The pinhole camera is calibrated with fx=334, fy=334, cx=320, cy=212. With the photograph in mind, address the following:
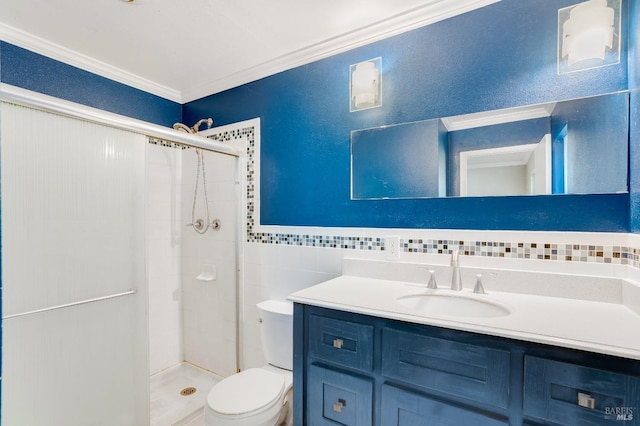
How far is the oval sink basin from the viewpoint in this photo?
56.4 inches

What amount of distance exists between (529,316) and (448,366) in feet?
1.17

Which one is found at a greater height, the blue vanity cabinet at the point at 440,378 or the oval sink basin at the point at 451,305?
the oval sink basin at the point at 451,305

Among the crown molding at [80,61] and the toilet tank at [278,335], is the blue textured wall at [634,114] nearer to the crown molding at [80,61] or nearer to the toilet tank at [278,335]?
the toilet tank at [278,335]

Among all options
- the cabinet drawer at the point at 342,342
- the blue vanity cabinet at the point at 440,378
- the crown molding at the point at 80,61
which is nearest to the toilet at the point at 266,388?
the blue vanity cabinet at the point at 440,378

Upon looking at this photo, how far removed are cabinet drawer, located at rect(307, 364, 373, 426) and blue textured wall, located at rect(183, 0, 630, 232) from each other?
83cm

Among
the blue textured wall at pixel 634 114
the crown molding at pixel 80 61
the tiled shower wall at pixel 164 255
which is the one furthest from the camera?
the tiled shower wall at pixel 164 255

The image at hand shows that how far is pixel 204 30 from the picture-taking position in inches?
74.9

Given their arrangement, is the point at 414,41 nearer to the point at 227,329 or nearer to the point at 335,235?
the point at 335,235

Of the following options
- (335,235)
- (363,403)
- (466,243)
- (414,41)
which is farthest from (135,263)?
(414,41)

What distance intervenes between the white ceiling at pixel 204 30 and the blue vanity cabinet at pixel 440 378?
1507 millimetres

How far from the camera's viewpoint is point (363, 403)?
131cm

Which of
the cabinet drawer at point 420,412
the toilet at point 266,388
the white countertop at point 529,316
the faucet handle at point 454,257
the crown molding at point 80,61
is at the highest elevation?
the crown molding at point 80,61

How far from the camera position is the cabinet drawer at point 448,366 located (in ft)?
3.56

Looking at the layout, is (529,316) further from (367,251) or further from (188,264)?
(188,264)
